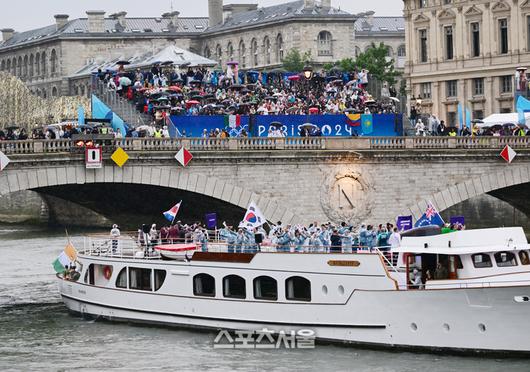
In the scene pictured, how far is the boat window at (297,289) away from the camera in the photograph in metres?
52.3

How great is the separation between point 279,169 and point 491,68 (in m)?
44.9

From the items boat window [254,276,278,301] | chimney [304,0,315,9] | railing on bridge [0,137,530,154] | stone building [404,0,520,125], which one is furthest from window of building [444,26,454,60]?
boat window [254,276,278,301]

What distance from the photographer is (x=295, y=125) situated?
73688 mm

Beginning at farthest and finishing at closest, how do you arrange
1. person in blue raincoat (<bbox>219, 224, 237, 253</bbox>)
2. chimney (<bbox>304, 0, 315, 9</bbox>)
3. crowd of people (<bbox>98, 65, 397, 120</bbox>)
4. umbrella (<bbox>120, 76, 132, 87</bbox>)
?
chimney (<bbox>304, 0, 315, 9</bbox>)
umbrella (<bbox>120, 76, 132, 87</bbox>)
crowd of people (<bbox>98, 65, 397, 120</bbox>)
person in blue raincoat (<bbox>219, 224, 237, 253</bbox>)

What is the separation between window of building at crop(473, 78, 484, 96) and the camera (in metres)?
115

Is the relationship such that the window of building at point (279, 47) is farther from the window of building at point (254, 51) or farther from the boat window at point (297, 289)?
the boat window at point (297, 289)

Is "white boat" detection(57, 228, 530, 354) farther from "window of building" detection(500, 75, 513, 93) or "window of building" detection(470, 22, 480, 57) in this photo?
"window of building" detection(470, 22, 480, 57)

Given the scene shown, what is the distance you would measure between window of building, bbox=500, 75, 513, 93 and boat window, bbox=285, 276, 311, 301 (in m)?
61.2

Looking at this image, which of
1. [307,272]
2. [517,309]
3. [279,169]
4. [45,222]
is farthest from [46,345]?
[45,222]

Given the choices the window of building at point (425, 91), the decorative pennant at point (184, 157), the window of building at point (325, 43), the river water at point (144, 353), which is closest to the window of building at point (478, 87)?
the window of building at point (425, 91)

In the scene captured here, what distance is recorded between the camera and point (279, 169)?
2778 inches

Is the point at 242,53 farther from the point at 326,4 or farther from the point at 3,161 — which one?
the point at 3,161

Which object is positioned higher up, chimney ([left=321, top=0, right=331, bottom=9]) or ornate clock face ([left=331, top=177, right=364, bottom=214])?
chimney ([left=321, top=0, right=331, bottom=9])

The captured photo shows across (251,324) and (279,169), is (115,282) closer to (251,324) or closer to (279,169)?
(251,324)
